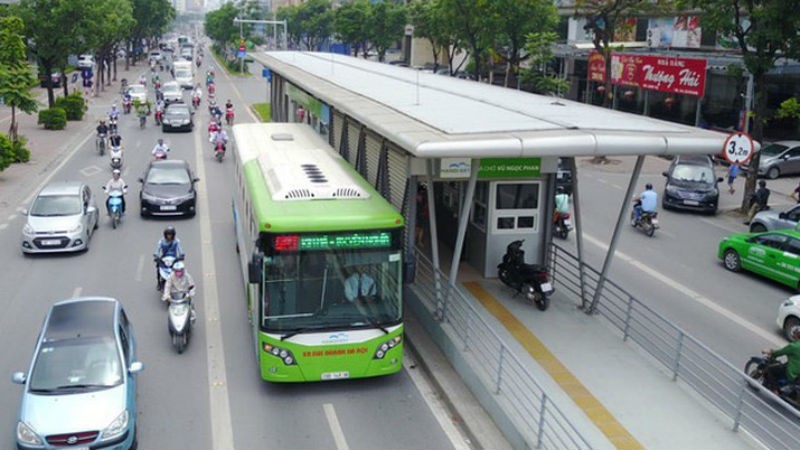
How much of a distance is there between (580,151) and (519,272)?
12.7ft

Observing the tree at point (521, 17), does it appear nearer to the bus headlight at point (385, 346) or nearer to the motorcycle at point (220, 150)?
the motorcycle at point (220, 150)

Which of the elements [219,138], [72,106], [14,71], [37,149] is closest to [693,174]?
[219,138]

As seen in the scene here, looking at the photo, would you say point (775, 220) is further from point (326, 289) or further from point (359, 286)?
point (326, 289)

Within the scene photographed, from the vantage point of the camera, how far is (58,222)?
20188 millimetres

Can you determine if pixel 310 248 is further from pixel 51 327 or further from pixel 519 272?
pixel 519 272

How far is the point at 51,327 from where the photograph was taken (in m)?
11.5

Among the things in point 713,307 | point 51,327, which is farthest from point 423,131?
point 713,307

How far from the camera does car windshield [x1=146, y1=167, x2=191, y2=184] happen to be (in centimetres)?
2466

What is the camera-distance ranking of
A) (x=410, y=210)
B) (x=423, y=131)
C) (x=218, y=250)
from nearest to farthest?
(x=423, y=131)
(x=410, y=210)
(x=218, y=250)

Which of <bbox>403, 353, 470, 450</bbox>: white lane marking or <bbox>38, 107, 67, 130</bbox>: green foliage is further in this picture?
<bbox>38, 107, 67, 130</bbox>: green foliage

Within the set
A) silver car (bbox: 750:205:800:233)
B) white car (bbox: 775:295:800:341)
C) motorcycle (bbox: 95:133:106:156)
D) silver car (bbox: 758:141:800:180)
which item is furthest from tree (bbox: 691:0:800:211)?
motorcycle (bbox: 95:133:106:156)

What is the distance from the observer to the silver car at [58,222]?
19875mm

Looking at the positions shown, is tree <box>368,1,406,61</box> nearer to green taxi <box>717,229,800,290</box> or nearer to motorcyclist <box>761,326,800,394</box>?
green taxi <box>717,229,800,290</box>

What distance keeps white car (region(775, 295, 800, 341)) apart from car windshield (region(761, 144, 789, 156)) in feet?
73.0
